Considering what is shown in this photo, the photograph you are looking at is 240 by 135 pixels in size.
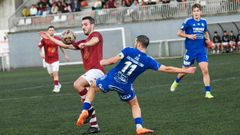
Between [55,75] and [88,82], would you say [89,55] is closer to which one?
[88,82]

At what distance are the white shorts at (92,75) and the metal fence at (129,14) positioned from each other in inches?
1134

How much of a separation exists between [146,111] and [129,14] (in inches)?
1111

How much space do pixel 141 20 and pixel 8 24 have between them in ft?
33.3

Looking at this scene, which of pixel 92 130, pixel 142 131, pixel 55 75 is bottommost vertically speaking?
pixel 55 75

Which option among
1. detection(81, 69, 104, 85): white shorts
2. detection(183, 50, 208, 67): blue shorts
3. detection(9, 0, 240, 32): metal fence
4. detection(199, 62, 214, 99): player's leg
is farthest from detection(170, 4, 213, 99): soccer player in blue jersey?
detection(9, 0, 240, 32): metal fence

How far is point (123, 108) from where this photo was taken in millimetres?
13703

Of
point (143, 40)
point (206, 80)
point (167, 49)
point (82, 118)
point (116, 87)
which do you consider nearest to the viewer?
point (143, 40)

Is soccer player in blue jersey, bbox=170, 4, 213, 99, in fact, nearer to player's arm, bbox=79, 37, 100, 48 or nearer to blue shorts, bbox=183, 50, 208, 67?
blue shorts, bbox=183, 50, 208, 67

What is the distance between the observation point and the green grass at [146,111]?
10.5m

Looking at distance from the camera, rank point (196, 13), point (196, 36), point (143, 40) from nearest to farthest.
→ point (143, 40)
point (196, 13)
point (196, 36)

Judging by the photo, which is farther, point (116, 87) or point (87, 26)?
point (87, 26)

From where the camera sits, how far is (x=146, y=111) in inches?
509

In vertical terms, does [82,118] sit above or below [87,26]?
below

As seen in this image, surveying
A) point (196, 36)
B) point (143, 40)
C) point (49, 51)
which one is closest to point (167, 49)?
point (49, 51)
